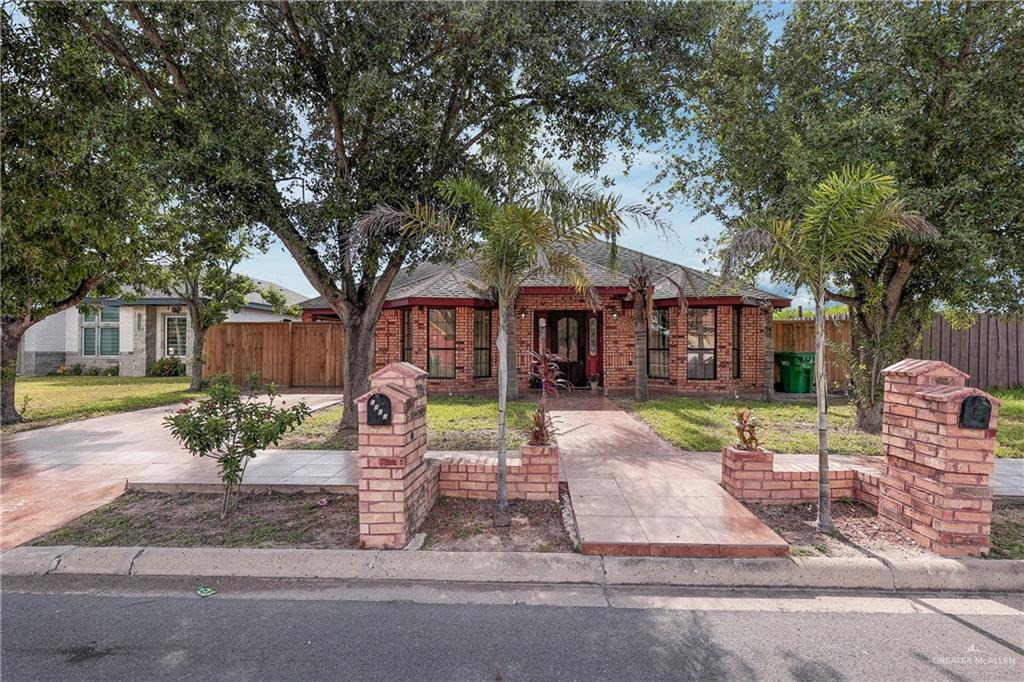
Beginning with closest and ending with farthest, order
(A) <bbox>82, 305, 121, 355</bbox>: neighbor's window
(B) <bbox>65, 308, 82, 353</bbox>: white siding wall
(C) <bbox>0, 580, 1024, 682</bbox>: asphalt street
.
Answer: (C) <bbox>0, 580, 1024, 682</bbox>: asphalt street < (A) <bbox>82, 305, 121, 355</bbox>: neighbor's window < (B) <bbox>65, 308, 82, 353</bbox>: white siding wall

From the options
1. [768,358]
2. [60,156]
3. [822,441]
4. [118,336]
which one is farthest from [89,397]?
[768,358]

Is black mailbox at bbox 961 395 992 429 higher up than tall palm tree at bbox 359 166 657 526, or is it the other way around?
tall palm tree at bbox 359 166 657 526

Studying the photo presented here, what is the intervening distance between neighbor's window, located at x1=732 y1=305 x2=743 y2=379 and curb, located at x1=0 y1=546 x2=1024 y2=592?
9192 mm

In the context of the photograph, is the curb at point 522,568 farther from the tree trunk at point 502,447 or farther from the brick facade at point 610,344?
the brick facade at point 610,344

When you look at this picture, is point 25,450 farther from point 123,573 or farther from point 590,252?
point 590,252

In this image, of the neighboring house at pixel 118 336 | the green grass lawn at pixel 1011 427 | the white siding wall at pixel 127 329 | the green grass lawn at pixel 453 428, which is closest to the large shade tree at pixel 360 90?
the green grass lawn at pixel 453 428

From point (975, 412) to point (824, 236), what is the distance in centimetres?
174

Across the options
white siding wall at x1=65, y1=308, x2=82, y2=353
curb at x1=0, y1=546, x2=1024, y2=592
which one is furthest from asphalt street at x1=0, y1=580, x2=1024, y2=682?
white siding wall at x1=65, y1=308, x2=82, y2=353

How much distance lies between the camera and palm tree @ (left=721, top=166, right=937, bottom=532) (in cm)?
385

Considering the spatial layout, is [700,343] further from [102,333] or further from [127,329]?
[102,333]

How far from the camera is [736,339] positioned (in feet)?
40.2

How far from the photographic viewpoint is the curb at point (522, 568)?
3.28 m

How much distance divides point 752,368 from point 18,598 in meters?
13.4

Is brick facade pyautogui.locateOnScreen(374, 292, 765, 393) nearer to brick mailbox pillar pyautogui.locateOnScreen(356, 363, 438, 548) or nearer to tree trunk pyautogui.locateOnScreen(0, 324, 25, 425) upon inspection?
tree trunk pyautogui.locateOnScreen(0, 324, 25, 425)
